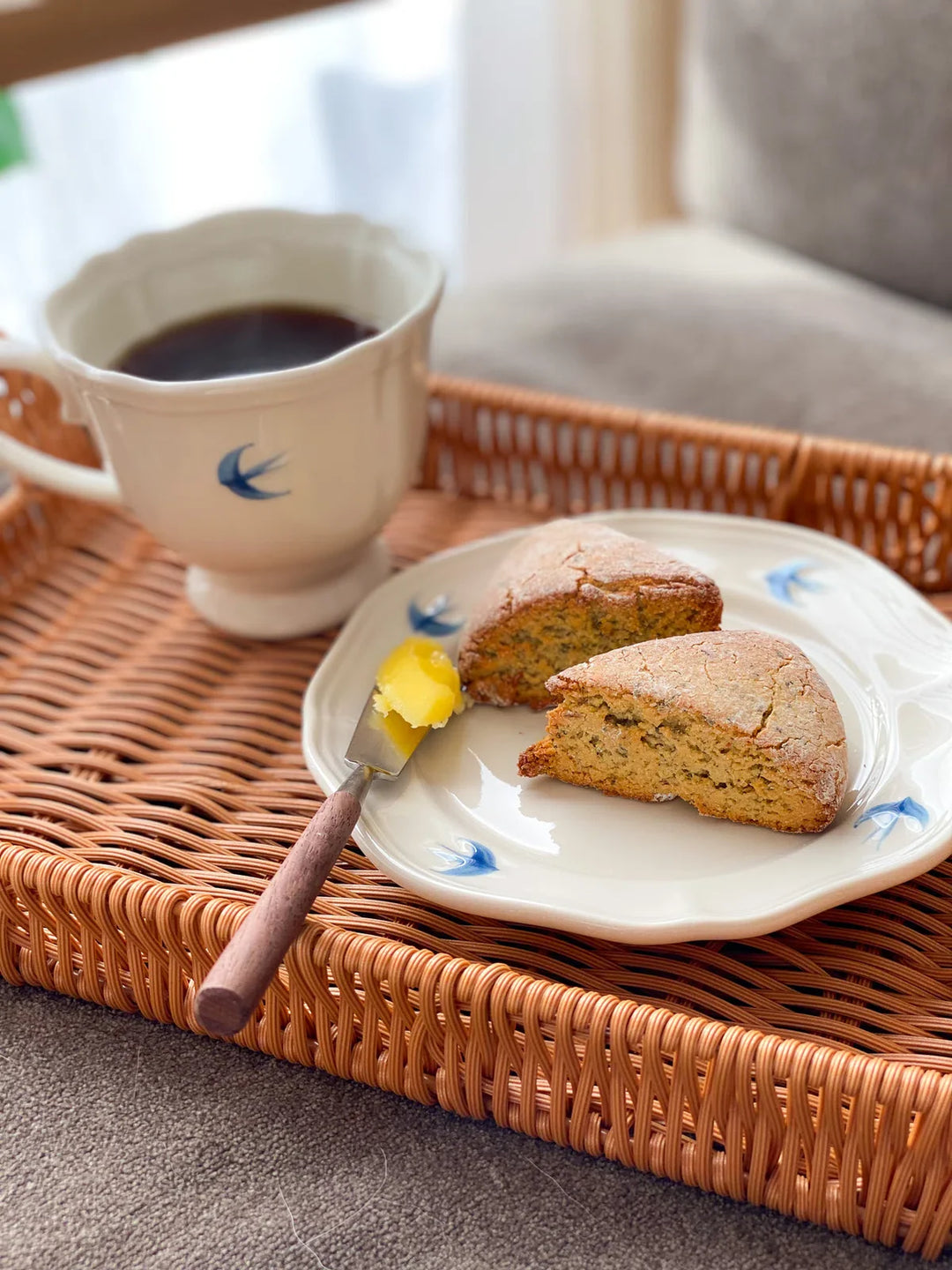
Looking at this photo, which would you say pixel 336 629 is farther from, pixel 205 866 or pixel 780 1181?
pixel 780 1181

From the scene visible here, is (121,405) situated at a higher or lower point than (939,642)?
higher

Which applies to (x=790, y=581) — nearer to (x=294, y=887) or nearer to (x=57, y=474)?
(x=294, y=887)

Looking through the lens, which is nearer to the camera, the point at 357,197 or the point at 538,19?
the point at 538,19

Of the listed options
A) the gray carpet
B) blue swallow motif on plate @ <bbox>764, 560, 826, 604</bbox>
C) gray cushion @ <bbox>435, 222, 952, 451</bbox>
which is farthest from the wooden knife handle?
gray cushion @ <bbox>435, 222, 952, 451</bbox>

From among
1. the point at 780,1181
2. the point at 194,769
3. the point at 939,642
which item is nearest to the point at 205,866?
the point at 194,769

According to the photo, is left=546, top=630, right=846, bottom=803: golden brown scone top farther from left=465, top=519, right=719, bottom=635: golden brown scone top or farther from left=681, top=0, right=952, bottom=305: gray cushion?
left=681, top=0, right=952, bottom=305: gray cushion

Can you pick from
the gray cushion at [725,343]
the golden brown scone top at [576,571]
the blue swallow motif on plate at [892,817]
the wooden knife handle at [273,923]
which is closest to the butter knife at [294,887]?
the wooden knife handle at [273,923]

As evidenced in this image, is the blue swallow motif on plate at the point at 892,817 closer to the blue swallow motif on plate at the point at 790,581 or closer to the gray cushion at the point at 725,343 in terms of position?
the blue swallow motif on plate at the point at 790,581
